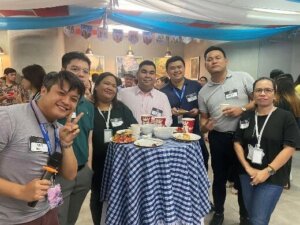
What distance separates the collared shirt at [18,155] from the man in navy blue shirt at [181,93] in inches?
66.6

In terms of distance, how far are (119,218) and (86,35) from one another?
4.62 metres

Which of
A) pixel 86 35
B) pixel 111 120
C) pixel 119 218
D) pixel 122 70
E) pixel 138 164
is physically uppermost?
pixel 86 35

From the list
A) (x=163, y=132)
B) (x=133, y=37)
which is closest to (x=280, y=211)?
(x=163, y=132)

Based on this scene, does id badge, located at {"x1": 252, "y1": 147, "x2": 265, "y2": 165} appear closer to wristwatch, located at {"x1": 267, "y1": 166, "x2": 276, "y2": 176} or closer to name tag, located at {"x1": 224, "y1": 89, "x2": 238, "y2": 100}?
wristwatch, located at {"x1": 267, "y1": 166, "x2": 276, "y2": 176}

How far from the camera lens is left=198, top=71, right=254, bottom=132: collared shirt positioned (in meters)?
2.48

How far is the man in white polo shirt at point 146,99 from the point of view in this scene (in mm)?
2473

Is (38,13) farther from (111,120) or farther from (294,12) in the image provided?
(294,12)

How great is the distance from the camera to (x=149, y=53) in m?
9.55

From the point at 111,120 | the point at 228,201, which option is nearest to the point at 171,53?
the point at 228,201

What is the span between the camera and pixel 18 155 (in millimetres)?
1166

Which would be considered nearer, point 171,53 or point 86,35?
point 86,35

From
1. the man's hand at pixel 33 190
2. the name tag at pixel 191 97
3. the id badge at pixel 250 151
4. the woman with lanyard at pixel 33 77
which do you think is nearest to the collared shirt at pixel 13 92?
the woman with lanyard at pixel 33 77

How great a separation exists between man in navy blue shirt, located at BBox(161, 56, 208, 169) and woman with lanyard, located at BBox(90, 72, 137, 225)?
29.2 inches

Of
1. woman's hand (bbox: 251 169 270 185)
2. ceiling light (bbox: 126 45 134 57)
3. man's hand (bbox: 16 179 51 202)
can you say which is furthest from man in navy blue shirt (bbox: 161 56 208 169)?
ceiling light (bbox: 126 45 134 57)
